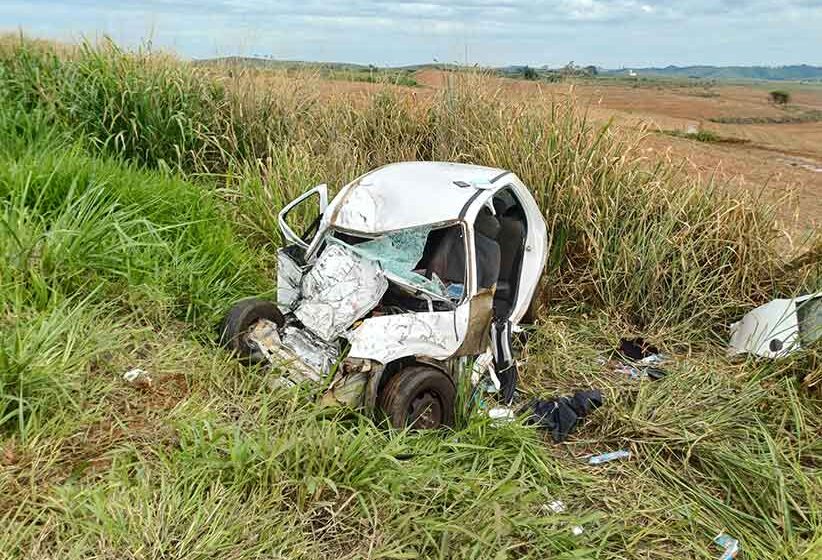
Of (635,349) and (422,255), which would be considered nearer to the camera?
(422,255)

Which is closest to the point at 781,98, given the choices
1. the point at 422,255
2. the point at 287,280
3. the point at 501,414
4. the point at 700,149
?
the point at 700,149

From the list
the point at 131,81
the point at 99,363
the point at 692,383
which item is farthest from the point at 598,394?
the point at 131,81

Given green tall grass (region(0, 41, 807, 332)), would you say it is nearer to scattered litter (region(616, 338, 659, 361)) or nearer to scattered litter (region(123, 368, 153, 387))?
scattered litter (region(616, 338, 659, 361))

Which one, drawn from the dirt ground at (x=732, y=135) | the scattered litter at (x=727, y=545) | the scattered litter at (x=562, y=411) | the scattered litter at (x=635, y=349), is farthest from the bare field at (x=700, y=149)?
the scattered litter at (x=727, y=545)

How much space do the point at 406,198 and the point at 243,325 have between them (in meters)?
1.22

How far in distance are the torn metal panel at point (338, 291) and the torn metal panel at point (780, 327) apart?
270cm

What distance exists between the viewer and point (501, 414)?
3.56m

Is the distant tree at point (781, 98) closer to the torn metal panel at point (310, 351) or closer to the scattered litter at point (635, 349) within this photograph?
the scattered litter at point (635, 349)

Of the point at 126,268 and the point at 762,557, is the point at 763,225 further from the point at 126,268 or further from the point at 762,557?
the point at 126,268

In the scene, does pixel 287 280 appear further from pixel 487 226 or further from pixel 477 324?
pixel 487 226

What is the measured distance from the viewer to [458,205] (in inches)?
143

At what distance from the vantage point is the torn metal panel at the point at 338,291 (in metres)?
3.45

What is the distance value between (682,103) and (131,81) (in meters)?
25.1

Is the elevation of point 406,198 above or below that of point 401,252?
above
